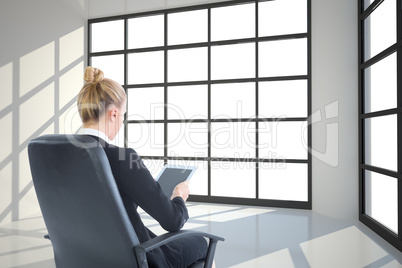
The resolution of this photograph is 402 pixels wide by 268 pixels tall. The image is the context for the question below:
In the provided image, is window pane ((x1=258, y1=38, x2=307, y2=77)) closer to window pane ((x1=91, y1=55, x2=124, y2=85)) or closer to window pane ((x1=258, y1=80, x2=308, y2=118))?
window pane ((x1=258, y1=80, x2=308, y2=118))

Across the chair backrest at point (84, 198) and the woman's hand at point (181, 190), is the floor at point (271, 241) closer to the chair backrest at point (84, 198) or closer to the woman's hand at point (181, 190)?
the woman's hand at point (181, 190)

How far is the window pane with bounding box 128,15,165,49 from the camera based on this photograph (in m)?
5.51

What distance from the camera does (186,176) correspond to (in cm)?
162

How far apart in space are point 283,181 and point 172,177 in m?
3.54

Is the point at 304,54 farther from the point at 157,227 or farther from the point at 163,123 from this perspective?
the point at 157,227

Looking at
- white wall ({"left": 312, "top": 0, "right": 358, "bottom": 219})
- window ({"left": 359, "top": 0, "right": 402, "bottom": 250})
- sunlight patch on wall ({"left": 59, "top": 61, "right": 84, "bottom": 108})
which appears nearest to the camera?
window ({"left": 359, "top": 0, "right": 402, "bottom": 250})

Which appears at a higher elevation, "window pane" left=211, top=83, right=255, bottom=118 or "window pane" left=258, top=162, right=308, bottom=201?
"window pane" left=211, top=83, right=255, bottom=118

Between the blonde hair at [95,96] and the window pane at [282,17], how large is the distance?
3.92 metres

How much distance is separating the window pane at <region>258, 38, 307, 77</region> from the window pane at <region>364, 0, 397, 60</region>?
2.74 ft

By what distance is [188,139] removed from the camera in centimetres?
543

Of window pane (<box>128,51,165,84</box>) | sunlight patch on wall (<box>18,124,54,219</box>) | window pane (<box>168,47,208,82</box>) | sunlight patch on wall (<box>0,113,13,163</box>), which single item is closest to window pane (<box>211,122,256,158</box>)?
window pane (<box>168,47,208,82</box>)

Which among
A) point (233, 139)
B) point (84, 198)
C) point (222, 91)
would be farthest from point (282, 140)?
point (84, 198)

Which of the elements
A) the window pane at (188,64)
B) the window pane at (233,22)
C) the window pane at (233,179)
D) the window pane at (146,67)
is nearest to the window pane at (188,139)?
the window pane at (233,179)

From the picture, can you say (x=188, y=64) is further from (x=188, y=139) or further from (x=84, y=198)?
(x=84, y=198)
